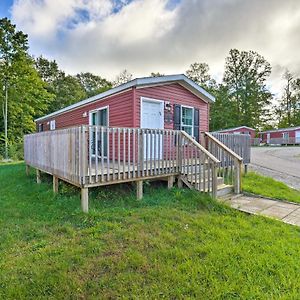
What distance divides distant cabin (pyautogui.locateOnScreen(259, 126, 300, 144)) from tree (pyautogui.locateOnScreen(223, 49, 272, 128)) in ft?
10.7

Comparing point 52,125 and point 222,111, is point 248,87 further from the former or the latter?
point 52,125

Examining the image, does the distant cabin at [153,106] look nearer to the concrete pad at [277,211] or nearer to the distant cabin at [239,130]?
the concrete pad at [277,211]

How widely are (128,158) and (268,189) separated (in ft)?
13.9

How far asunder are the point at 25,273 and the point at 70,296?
745 mm

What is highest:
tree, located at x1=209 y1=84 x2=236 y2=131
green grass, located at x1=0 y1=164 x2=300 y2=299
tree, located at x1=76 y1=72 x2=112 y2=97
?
tree, located at x1=76 y1=72 x2=112 y2=97

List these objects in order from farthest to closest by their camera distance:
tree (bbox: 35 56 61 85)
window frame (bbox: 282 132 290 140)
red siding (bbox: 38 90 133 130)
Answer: window frame (bbox: 282 132 290 140)
tree (bbox: 35 56 61 85)
red siding (bbox: 38 90 133 130)

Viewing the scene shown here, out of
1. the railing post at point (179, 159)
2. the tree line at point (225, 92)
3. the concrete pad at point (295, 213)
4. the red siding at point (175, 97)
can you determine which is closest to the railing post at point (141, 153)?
the railing post at point (179, 159)

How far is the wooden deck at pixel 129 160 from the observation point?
187 inches

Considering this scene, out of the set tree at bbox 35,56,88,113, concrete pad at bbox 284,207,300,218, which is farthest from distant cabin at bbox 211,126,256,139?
concrete pad at bbox 284,207,300,218

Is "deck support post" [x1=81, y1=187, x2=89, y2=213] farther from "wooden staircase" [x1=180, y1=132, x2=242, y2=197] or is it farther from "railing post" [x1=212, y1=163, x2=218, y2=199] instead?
"railing post" [x1=212, y1=163, x2=218, y2=199]

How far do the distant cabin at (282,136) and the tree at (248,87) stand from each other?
3264 mm

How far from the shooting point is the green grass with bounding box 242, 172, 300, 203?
6.23m

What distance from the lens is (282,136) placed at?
3628 cm

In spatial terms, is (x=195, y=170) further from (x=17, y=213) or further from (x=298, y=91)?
(x=298, y=91)
